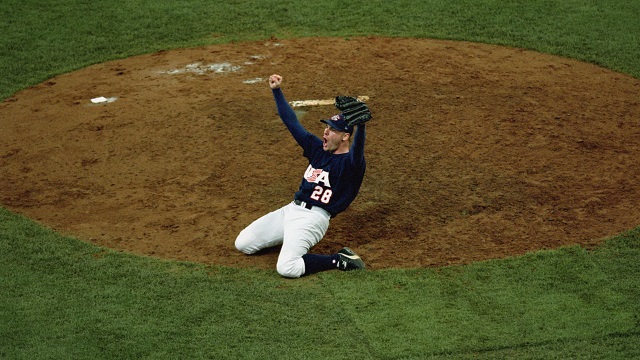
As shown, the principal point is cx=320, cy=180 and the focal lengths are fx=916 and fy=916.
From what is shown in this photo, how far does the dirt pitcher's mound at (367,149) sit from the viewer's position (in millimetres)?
8328

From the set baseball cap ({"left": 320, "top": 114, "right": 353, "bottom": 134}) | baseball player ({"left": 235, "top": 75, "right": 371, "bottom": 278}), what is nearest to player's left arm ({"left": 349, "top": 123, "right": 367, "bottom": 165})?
baseball player ({"left": 235, "top": 75, "right": 371, "bottom": 278})

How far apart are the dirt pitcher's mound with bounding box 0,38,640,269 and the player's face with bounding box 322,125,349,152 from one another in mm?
890

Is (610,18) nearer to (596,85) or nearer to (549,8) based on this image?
(549,8)

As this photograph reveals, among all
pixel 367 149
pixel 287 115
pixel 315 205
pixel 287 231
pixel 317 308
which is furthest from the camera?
pixel 367 149

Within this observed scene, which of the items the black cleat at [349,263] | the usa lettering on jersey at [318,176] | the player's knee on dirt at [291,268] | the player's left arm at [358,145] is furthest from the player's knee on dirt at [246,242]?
the player's left arm at [358,145]

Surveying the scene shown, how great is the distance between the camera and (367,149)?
9.90 metres

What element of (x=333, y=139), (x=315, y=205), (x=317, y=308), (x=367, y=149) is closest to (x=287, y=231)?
(x=315, y=205)

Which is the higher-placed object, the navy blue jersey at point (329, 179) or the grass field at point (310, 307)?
the navy blue jersey at point (329, 179)

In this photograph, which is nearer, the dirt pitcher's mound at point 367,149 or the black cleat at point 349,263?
the black cleat at point 349,263

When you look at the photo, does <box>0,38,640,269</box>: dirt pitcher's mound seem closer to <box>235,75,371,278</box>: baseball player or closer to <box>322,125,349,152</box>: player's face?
<box>235,75,371,278</box>: baseball player

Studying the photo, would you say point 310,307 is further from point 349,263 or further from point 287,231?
point 287,231

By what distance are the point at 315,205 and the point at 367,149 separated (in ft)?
7.02

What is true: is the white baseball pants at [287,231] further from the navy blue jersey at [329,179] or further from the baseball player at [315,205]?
the navy blue jersey at [329,179]

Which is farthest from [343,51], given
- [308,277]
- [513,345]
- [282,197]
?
[513,345]
